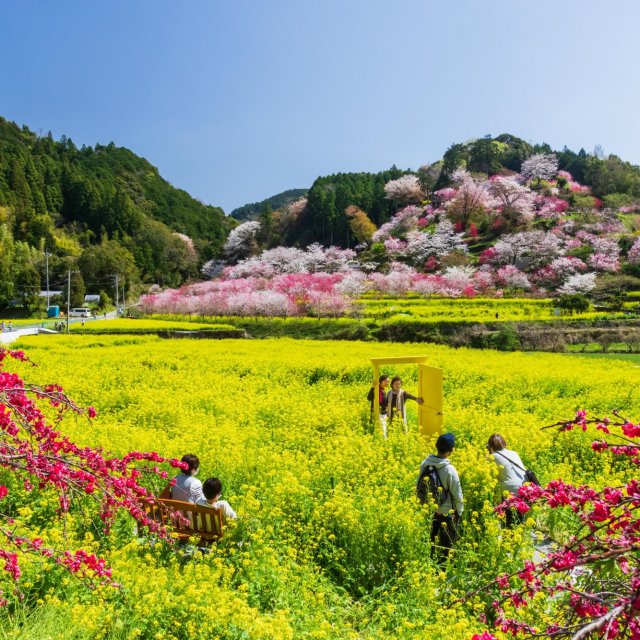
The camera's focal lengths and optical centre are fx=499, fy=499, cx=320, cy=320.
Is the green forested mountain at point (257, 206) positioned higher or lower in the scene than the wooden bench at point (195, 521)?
higher

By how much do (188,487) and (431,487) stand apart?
2.65 metres

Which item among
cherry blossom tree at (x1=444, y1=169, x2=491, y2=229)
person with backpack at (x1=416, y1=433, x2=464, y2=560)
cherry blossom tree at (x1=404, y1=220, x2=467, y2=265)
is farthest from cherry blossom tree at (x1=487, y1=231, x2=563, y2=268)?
person with backpack at (x1=416, y1=433, x2=464, y2=560)

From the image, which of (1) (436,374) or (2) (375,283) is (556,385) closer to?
(1) (436,374)

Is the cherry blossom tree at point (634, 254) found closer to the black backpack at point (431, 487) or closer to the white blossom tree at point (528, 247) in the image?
the white blossom tree at point (528, 247)

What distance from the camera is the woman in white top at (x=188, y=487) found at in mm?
5473

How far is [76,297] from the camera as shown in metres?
65.1

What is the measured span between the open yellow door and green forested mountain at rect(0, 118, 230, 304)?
6452cm

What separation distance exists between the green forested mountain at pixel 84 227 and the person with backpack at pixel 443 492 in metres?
67.1

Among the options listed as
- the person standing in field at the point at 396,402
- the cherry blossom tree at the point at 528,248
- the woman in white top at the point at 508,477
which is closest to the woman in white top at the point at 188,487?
the woman in white top at the point at 508,477

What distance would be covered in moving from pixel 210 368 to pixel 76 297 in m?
56.3

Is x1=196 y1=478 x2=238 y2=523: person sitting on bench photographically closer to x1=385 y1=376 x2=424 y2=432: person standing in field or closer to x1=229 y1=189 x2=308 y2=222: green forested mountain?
x1=385 y1=376 x2=424 y2=432: person standing in field

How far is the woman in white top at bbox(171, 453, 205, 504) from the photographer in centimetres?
547

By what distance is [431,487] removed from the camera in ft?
17.5

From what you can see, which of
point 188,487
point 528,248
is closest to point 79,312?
point 528,248
